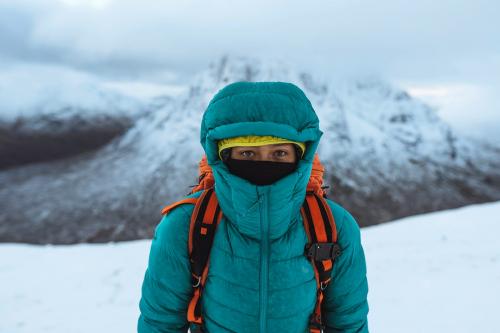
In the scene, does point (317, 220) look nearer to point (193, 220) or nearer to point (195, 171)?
point (193, 220)

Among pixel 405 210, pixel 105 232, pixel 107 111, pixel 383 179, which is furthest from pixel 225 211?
pixel 107 111

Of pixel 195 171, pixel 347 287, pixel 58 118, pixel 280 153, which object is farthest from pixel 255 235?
pixel 58 118

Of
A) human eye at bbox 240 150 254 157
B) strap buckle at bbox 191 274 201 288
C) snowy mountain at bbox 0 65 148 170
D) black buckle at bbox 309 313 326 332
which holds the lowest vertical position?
snowy mountain at bbox 0 65 148 170

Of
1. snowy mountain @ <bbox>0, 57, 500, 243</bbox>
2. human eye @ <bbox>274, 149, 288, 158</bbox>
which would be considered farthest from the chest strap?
snowy mountain @ <bbox>0, 57, 500, 243</bbox>

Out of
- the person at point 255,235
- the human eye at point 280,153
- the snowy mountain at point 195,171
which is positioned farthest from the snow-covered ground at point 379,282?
the snowy mountain at point 195,171

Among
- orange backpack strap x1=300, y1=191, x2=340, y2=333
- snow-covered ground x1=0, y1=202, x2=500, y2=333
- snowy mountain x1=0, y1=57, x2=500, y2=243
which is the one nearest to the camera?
orange backpack strap x1=300, y1=191, x2=340, y2=333

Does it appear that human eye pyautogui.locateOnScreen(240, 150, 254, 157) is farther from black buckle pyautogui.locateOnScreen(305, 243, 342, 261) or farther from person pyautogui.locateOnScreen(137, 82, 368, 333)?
black buckle pyautogui.locateOnScreen(305, 243, 342, 261)

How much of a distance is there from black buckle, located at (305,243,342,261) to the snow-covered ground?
328cm

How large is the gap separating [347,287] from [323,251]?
324mm

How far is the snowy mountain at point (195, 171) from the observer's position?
47.2m

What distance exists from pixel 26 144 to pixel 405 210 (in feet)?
261

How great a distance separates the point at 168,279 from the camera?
199cm

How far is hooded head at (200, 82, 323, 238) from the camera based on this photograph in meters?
1.78

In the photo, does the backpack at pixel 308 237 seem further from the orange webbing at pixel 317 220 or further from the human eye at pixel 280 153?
the human eye at pixel 280 153
